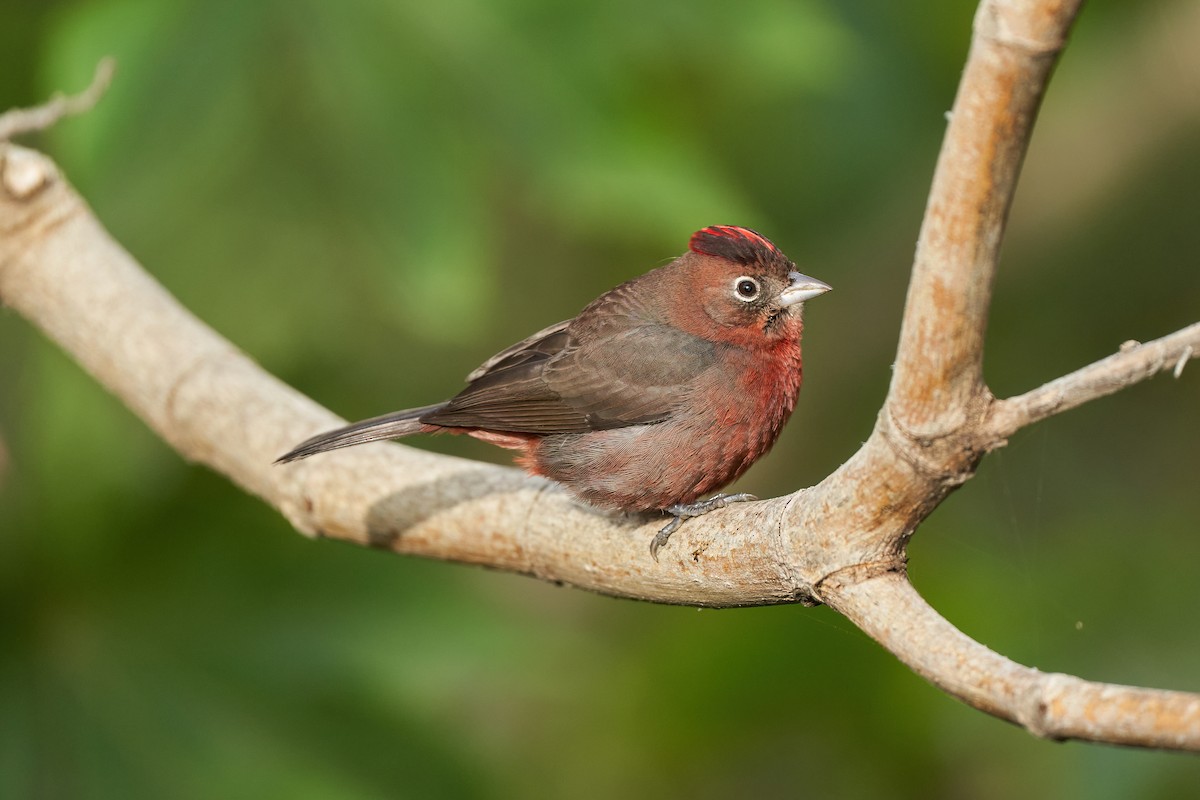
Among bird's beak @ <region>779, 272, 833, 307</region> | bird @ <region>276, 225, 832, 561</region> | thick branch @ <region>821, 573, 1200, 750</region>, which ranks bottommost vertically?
thick branch @ <region>821, 573, 1200, 750</region>

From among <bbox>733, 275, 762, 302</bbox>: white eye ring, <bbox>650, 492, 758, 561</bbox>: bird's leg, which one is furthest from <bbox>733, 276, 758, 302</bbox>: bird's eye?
<bbox>650, 492, 758, 561</bbox>: bird's leg

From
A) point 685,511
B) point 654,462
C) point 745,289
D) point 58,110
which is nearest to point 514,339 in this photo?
point 745,289

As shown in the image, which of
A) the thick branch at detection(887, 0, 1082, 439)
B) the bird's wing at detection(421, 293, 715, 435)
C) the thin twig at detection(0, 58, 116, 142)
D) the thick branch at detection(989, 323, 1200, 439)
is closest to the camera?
the thick branch at detection(887, 0, 1082, 439)

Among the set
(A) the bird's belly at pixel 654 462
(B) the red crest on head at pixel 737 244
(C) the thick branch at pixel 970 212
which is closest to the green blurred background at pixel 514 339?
(B) the red crest on head at pixel 737 244

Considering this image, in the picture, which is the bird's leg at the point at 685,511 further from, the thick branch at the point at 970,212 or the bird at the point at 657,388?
the thick branch at the point at 970,212

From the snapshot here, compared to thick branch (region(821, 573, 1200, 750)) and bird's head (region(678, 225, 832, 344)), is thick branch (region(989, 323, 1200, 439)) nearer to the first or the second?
thick branch (region(821, 573, 1200, 750))

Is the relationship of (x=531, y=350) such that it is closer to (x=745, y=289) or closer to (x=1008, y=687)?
(x=745, y=289)

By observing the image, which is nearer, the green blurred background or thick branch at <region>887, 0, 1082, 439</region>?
thick branch at <region>887, 0, 1082, 439</region>
